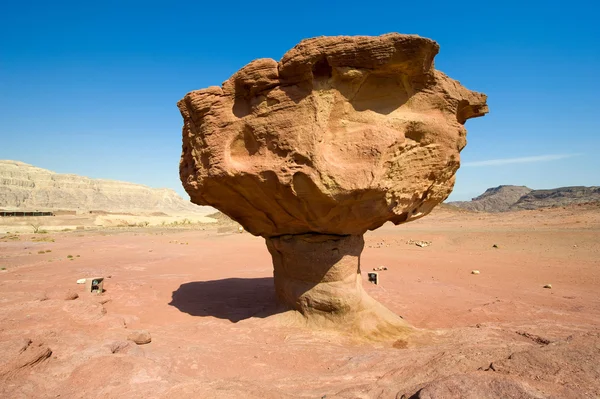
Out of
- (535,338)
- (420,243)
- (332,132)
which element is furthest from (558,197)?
(332,132)

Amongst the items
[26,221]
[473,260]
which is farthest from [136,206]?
[473,260]

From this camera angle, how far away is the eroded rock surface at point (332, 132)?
204 inches

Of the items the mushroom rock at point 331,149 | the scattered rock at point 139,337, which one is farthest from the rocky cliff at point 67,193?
the mushroom rock at point 331,149

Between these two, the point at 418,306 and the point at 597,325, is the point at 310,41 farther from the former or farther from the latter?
the point at 597,325

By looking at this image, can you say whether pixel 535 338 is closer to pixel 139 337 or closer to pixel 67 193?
pixel 139 337

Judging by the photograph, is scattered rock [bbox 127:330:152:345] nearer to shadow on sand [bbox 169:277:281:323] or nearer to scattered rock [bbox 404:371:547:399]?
shadow on sand [bbox 169:277:281:323]

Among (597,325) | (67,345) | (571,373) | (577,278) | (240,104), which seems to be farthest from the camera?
(577,278)

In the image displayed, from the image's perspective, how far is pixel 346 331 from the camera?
6105 millimetres

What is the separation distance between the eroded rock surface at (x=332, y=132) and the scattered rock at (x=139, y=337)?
246cm

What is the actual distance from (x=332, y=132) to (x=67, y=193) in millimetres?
91775

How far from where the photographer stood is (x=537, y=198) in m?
51.5

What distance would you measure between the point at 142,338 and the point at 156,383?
2.00m

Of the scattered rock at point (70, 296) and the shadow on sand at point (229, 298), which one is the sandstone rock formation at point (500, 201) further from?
the scattered rock at point (70, 296)

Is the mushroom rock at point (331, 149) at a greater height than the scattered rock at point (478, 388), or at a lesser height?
greater
